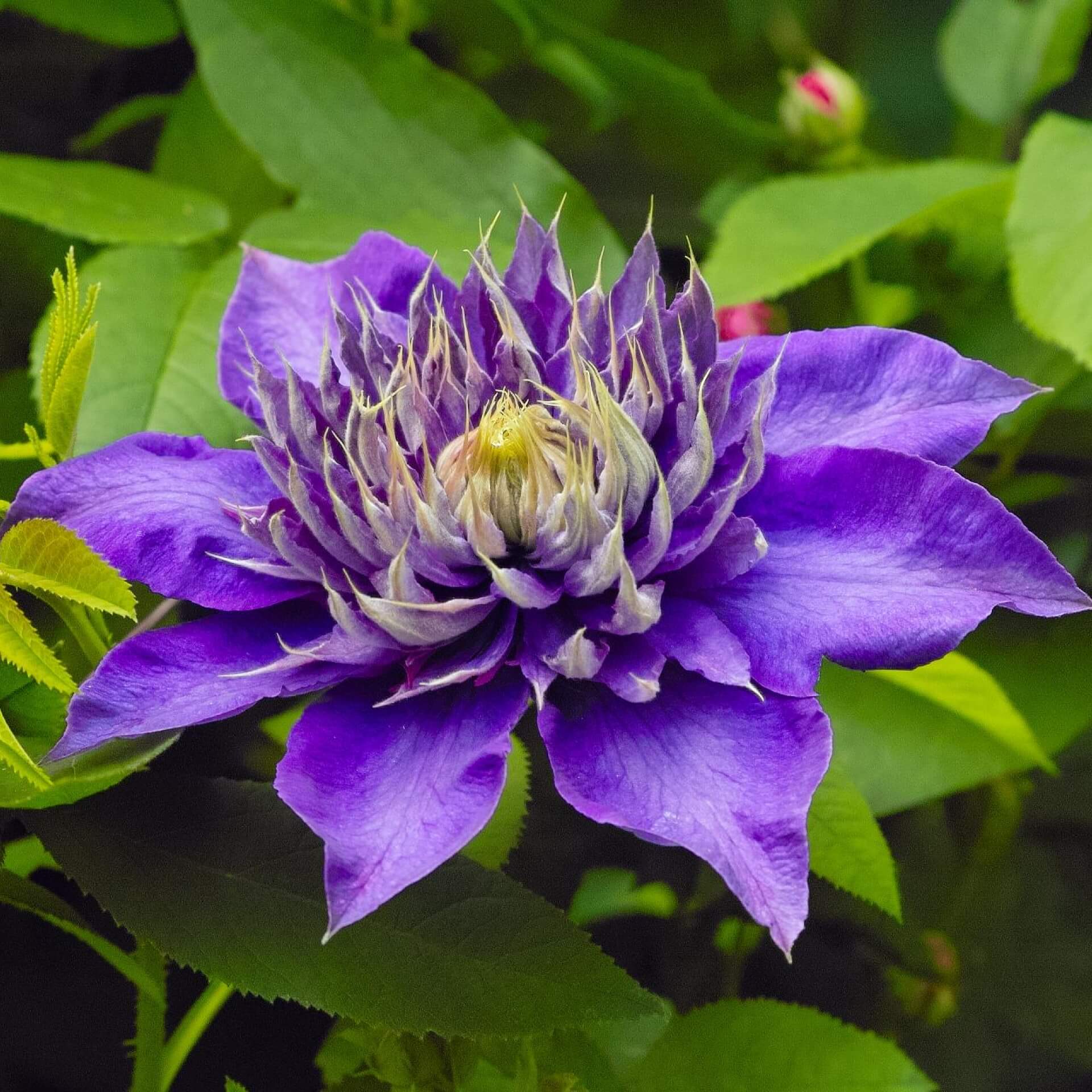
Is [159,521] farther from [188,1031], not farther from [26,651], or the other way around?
[188,1031]

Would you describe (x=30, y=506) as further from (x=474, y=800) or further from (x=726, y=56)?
(x=726, y=56)

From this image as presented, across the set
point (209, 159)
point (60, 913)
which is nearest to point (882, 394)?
point (60, 913)

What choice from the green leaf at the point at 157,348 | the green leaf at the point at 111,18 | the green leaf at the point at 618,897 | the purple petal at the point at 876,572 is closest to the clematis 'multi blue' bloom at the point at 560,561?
the purple petal at the point at 876,572

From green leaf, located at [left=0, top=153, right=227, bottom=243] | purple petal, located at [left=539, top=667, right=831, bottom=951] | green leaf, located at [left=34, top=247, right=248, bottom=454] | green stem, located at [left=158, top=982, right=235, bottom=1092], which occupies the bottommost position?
green stem, located at [left=158, top=982, right=235, bottom=1092]

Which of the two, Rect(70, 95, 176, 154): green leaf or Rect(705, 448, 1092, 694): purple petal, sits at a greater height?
Rect(705, 448, 1092, 694): purple petal

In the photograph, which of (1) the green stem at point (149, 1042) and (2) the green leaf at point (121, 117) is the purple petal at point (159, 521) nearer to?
(1) the green stem at point (149, 1042)

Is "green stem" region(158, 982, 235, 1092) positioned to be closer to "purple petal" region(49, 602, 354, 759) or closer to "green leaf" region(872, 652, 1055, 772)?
"purple petal" region(49, 602, 354, 759)

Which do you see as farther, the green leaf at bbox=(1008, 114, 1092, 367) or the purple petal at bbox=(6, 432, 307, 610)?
the green leaf at bbox=(1008, 114, 1092, 367)

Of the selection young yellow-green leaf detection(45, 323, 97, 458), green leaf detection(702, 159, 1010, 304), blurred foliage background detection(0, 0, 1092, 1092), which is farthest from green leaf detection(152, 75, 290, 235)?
young yellow-green leaf detection(45, 323, 97, 458)
